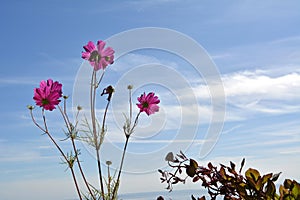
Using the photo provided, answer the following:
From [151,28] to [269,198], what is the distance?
69.7 inches

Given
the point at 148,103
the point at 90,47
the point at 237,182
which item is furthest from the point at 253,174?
the point at 90,47

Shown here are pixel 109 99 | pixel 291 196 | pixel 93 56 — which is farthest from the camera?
pixel 93 56

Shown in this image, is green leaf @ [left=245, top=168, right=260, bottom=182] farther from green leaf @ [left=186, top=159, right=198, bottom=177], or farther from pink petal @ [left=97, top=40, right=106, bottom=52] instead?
pink petal @ [left=97, top=40, right=106, bottom=52]

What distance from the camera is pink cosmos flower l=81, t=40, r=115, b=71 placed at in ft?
8.20

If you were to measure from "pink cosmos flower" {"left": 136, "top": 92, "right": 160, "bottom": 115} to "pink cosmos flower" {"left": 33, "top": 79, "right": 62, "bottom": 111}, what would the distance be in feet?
1.75

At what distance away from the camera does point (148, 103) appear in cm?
267

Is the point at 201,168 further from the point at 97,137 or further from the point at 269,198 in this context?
the point at 97,137

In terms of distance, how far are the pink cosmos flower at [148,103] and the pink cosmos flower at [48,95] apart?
0.53 m

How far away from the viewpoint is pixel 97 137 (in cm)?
245

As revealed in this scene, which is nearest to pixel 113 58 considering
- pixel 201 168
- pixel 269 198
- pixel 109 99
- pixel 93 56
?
pixel 93 56

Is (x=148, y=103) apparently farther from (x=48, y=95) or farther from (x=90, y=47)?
(x=48, y=95)

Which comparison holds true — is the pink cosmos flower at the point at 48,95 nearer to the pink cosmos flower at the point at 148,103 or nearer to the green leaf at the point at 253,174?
the pink cosmos flower at the point at 148,103

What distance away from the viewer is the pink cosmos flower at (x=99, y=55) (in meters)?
2.50

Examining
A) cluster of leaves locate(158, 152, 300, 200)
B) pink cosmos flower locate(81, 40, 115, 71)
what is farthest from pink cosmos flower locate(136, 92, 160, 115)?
cluster of leaves locate(158, 152, 300, 200)
